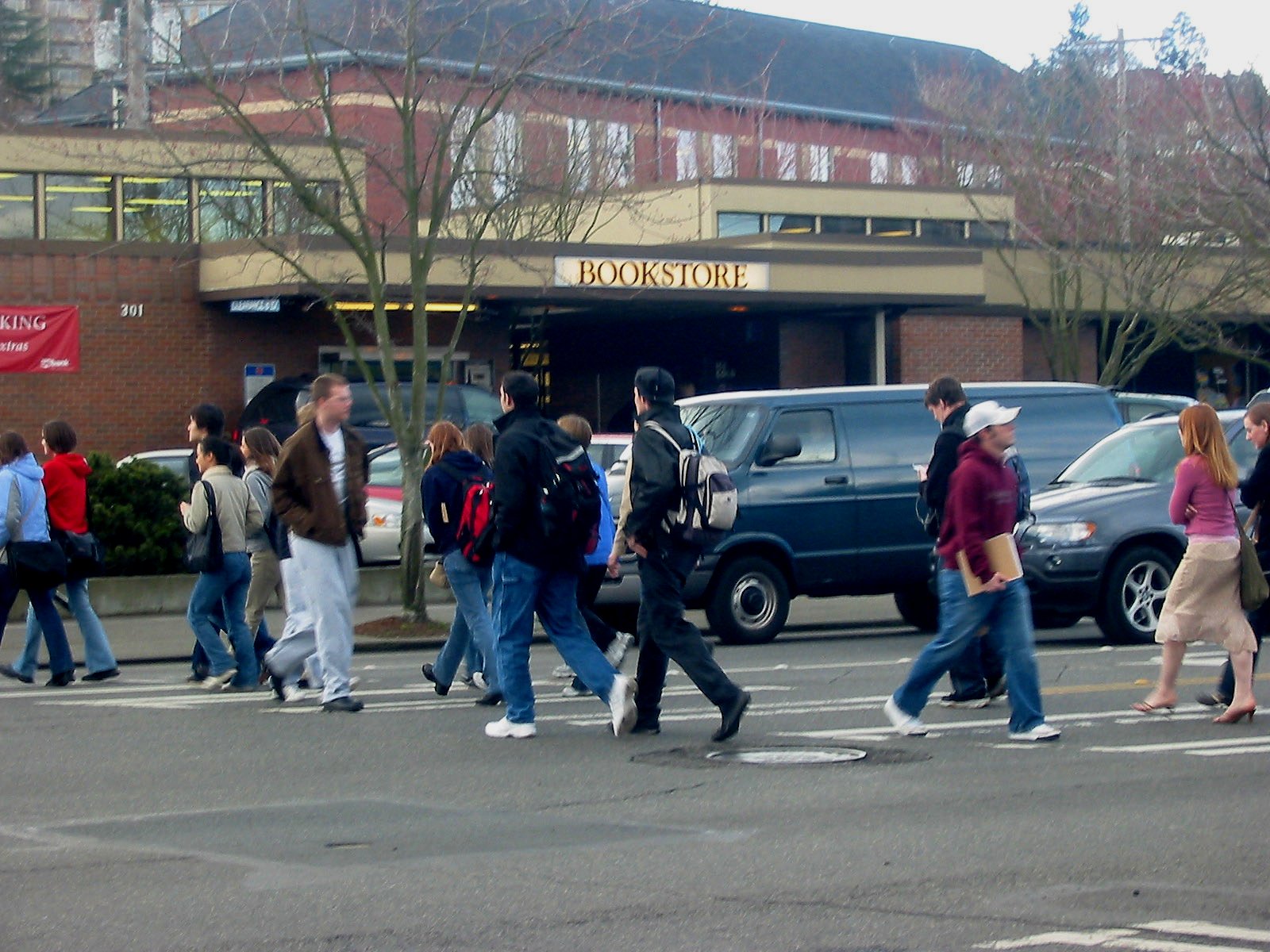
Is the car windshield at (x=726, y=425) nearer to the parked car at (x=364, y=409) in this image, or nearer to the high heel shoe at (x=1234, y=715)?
the high heel shoe at (x=1234, y=715)

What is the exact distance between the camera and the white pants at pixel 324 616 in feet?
35.5

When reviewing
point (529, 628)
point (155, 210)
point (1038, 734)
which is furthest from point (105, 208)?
point (1038, 734)

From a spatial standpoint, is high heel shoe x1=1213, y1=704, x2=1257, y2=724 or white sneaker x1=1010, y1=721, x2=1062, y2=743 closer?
white sneaker x1=1010, y1=721, x2=1062, y2=743

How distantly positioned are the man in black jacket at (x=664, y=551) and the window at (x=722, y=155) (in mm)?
35475

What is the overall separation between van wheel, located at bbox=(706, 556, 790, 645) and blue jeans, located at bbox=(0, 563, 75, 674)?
5.09m

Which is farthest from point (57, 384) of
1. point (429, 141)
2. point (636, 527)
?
point (636, 527)

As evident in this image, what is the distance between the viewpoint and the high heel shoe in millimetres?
10086

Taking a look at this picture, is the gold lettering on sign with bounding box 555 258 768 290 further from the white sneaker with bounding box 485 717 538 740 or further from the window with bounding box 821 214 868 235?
the white sneaker with bounding box 485 717 538 740

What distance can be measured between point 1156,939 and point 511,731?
4.86 m

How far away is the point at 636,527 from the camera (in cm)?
945

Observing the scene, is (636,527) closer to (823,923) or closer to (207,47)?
(823,923)

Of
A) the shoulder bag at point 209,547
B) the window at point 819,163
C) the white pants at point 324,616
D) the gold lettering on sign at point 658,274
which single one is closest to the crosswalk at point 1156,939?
the white pants at point 324,616

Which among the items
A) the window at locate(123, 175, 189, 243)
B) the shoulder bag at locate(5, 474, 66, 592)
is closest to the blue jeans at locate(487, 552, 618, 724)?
the shoulder bag at locate(5, 474, 66, 592)

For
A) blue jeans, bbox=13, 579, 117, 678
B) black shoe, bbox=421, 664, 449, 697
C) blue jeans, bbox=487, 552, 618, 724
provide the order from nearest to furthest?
blue jeans, bbox=487, 552, 618, 724 → black shoe, bbox=421, 664, 449, 697 → blue jeans, bbox=13, 579, 117, 678
